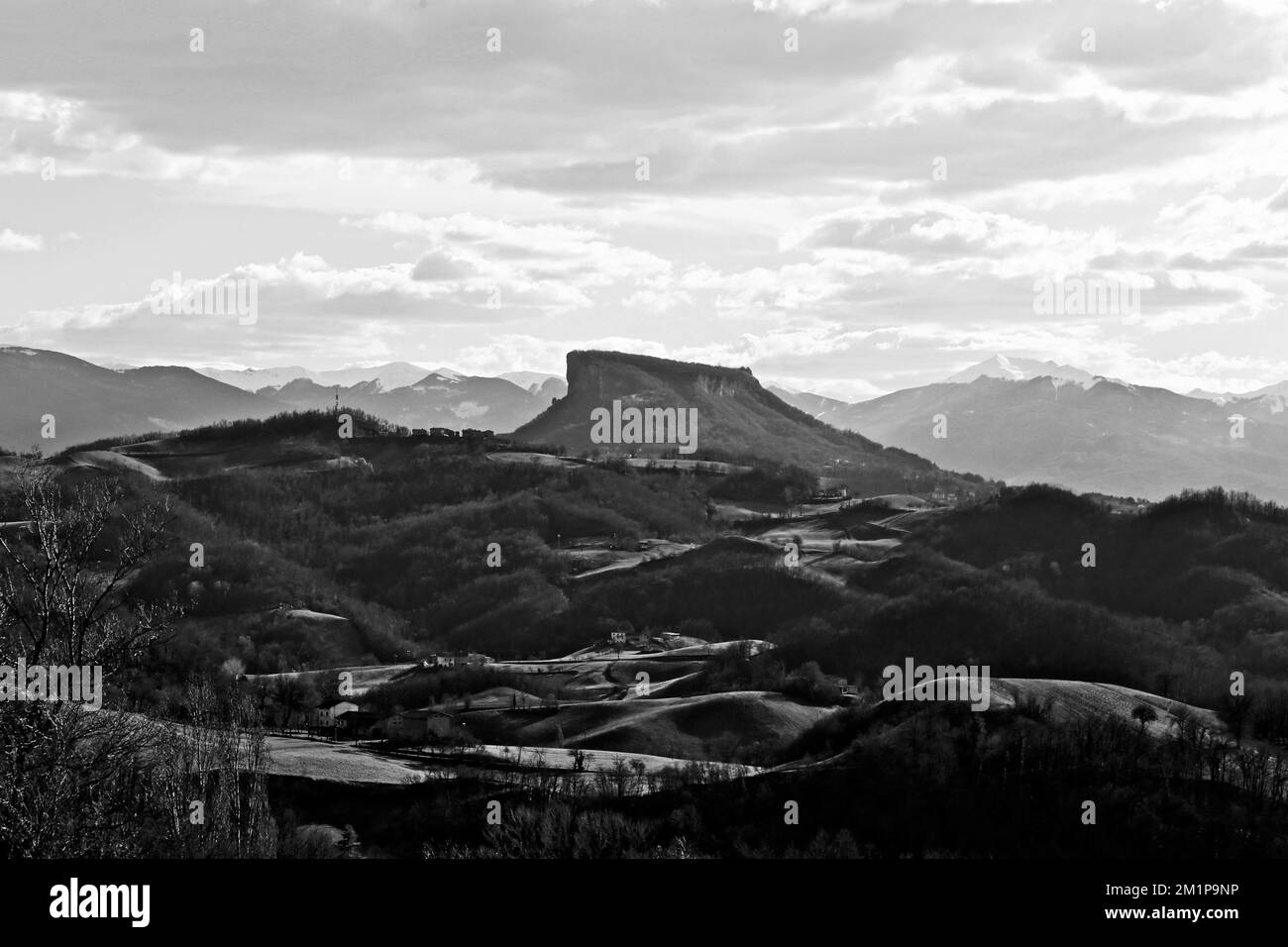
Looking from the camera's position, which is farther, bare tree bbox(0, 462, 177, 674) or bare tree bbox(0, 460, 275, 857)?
bare tree bbox(0, 462, 177, 674)

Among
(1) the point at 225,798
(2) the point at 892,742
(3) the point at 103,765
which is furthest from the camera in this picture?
(2) the point at 892,742

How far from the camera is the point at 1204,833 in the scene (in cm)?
12731

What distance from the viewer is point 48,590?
210 feet

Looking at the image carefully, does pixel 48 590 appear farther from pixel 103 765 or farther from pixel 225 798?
pixel 225 798

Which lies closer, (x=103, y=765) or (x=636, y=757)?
(x=103, y=765)

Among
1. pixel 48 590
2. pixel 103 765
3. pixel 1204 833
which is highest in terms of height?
pixel 48 590

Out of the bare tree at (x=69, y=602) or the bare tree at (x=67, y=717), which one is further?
the bare tree at (x=69, y=602)

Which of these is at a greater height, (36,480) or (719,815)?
(36,480)

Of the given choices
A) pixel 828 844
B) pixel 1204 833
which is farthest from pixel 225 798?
pixel 1204 833

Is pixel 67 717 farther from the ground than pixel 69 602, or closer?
closer
